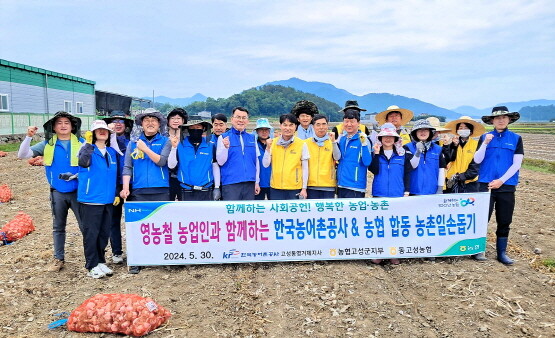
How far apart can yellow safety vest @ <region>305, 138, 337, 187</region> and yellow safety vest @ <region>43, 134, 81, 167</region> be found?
10.8 feet

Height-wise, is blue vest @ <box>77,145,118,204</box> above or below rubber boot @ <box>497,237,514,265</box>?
above

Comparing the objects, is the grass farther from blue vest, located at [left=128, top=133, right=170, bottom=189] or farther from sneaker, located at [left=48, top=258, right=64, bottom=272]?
sneaker, located at [left=48, top=258, right=64, bottom=272]

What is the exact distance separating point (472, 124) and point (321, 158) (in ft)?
8.74

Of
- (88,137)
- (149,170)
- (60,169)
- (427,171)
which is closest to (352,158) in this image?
(427,171)

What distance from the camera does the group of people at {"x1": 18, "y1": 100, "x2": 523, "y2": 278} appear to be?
512 cm

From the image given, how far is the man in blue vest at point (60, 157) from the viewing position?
16.6 ft

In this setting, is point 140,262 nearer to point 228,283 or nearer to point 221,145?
point 228,283

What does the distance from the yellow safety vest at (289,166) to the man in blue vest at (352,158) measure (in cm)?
62

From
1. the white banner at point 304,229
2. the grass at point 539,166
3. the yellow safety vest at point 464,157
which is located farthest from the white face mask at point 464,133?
the grass at point 539,166

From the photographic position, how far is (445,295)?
468 centimetres

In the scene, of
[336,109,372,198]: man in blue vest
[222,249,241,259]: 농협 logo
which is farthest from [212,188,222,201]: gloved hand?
[336,109,372,198]: man in blue vest

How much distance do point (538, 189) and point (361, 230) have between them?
9.47 metres

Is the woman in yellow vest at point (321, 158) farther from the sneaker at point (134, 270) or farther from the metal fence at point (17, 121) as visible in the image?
the metal fence at point (17, 121)

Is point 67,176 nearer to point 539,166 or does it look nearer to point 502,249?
point 502,249
